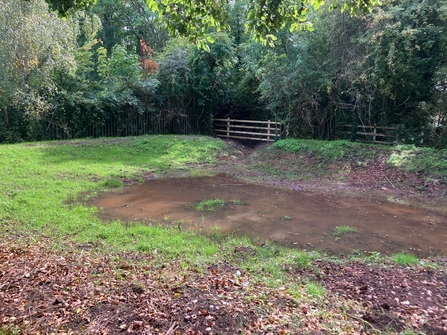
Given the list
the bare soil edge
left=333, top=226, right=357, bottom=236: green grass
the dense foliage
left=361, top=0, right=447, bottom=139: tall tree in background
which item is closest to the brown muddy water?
left=333, top=226, right=357, bottom=236: green grass

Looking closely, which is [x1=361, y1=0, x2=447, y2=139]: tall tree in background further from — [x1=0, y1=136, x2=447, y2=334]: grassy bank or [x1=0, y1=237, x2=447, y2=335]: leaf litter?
[x1=0, y1=237, x2=447, y2=335]: leaf litter

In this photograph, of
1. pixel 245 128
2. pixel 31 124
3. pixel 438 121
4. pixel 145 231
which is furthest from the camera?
pixel 245 128

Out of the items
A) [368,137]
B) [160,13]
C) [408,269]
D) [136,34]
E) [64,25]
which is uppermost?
[136,34]

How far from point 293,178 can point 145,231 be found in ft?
22.3

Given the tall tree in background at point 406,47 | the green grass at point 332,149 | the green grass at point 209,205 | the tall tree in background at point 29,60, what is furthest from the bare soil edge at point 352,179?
the tall tree in background at point 29,60

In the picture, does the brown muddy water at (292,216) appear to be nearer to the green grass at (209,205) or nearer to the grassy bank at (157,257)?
the green grass at (209,205)

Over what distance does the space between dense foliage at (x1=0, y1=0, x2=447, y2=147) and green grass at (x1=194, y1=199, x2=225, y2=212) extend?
15.2 ft

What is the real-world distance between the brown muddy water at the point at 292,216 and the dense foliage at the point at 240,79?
4.76 meters

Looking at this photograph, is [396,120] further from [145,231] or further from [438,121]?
[145,231]

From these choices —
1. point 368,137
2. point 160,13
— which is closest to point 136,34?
point 368,137

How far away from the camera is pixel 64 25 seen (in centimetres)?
1448

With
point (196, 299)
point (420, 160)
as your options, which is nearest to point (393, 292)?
point (196, 299)

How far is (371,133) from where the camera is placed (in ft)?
47.8

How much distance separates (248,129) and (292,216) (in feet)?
44.0
